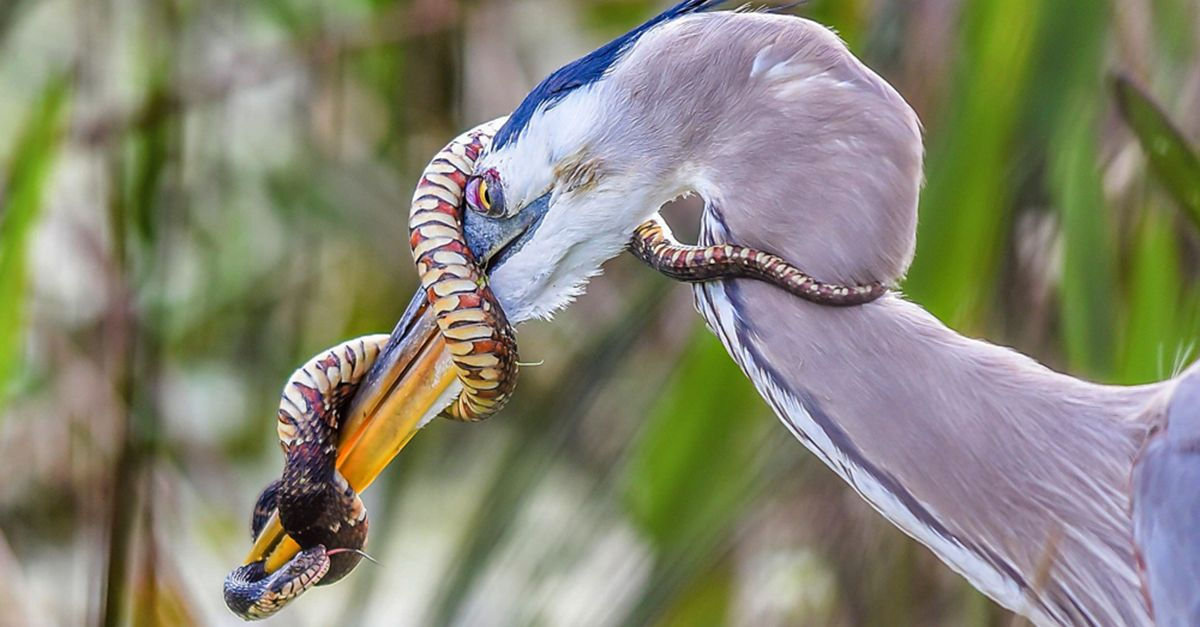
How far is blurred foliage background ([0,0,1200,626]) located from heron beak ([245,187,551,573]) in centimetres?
22

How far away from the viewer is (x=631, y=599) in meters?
0.94

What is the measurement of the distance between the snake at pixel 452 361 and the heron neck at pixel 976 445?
3.0 inches

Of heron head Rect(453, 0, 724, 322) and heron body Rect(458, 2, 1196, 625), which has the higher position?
heron head Rect(453, 0, 724, 322)

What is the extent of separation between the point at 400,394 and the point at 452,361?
0.05 m

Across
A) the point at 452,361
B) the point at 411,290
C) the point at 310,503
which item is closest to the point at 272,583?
the point at 310,503

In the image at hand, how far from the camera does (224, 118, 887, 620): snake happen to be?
71 cm

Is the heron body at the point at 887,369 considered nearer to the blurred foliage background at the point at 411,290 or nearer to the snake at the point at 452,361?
the snake at the point at 452,361

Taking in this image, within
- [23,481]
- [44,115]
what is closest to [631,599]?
[44,115]

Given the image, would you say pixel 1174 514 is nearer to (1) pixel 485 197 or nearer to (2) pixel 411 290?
(1) pixel 485 197

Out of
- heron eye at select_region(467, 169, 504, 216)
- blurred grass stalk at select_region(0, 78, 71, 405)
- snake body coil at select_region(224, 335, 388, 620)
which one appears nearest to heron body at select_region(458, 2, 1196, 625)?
heron eye at select_region(467, 169, 504, 216)

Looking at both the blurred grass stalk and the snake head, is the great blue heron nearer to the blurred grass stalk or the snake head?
the snake head

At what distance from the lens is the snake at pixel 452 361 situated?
708 mm

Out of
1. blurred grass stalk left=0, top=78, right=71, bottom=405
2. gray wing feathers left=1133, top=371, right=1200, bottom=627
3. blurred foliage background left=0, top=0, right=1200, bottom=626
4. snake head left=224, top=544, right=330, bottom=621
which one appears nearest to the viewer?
gray wing feathers left=1133, top=371, right=1200, bottom=627

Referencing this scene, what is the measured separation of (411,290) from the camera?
1622 millimetres
